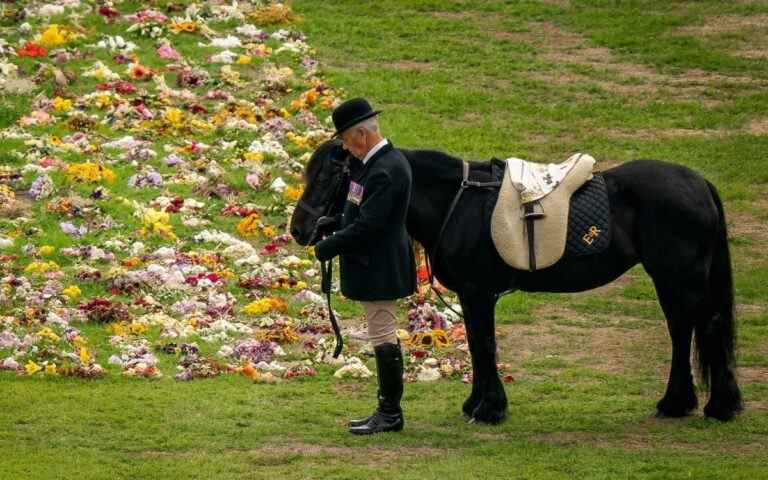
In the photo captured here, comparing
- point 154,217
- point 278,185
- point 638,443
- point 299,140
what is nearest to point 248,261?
point 154,217

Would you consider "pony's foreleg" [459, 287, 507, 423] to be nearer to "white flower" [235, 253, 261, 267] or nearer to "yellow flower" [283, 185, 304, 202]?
"white flower" [235, 253, 261, 267]

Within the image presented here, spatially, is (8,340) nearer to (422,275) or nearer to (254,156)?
(422,275)

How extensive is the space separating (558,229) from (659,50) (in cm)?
1518

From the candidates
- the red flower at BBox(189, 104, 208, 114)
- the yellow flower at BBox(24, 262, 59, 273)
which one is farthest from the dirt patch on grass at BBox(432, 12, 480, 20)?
the yellow flower at BBox(24, 262, 59, 273)

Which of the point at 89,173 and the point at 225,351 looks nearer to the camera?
the point at 225,351

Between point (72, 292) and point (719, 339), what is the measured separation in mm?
7459

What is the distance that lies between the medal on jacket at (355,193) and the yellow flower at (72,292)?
544cm

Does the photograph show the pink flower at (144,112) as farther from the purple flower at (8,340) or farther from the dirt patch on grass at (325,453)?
the dirt patch on grass at (325,453)

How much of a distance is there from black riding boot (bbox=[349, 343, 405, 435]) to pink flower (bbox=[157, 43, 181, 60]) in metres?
14.8

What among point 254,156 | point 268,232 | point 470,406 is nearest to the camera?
point 470,406

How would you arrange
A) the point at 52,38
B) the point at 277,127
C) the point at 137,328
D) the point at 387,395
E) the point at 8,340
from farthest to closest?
the point at 52,38 → the point at 277,127 → the point at 137,328 → the point at 8,340 → the point at 387,395

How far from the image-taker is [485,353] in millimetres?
13383

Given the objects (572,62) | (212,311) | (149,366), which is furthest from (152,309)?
(572,62)

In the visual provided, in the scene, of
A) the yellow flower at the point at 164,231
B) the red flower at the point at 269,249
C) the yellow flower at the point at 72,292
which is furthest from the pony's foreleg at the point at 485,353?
the yellow flower at the point at 164,231
